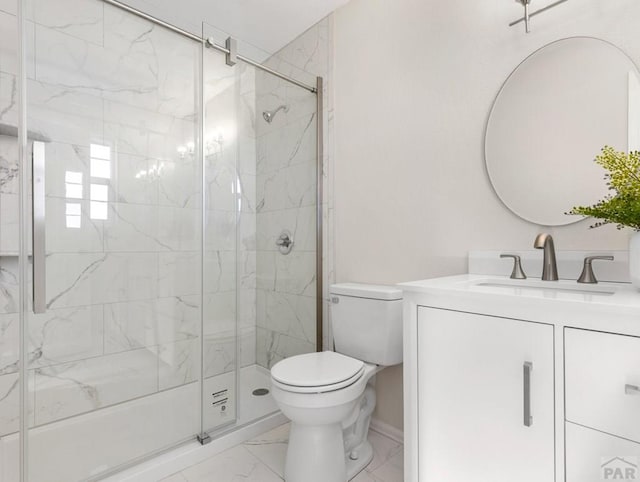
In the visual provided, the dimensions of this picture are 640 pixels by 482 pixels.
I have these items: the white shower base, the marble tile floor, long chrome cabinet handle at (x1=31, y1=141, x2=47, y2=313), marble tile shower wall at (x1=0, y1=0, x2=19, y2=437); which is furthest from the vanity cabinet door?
marble tile shower wall at (x1=0, y1=0, x2=19, y2=437)

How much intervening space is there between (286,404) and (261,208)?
1.20 m

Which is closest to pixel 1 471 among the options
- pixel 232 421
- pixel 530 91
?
pixel 232 421

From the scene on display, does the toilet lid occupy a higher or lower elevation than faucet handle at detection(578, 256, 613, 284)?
lower

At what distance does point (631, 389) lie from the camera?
0.78 meters

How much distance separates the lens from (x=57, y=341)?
1.71 meters

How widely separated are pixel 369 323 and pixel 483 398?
0.69 m

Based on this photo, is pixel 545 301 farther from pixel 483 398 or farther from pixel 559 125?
pixel 559 125

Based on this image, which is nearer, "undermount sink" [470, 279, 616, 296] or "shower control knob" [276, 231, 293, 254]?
"undermount sink" [470, 279, 616, 296]

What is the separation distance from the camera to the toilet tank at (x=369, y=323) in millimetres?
1616

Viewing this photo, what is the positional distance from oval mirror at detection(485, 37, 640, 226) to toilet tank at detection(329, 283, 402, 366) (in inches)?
26.2

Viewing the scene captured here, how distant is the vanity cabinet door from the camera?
3.01 ft

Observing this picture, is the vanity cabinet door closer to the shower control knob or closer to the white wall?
the white wall

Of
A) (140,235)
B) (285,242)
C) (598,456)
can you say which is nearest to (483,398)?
(598,456)

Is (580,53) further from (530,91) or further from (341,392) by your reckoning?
(341,392)
